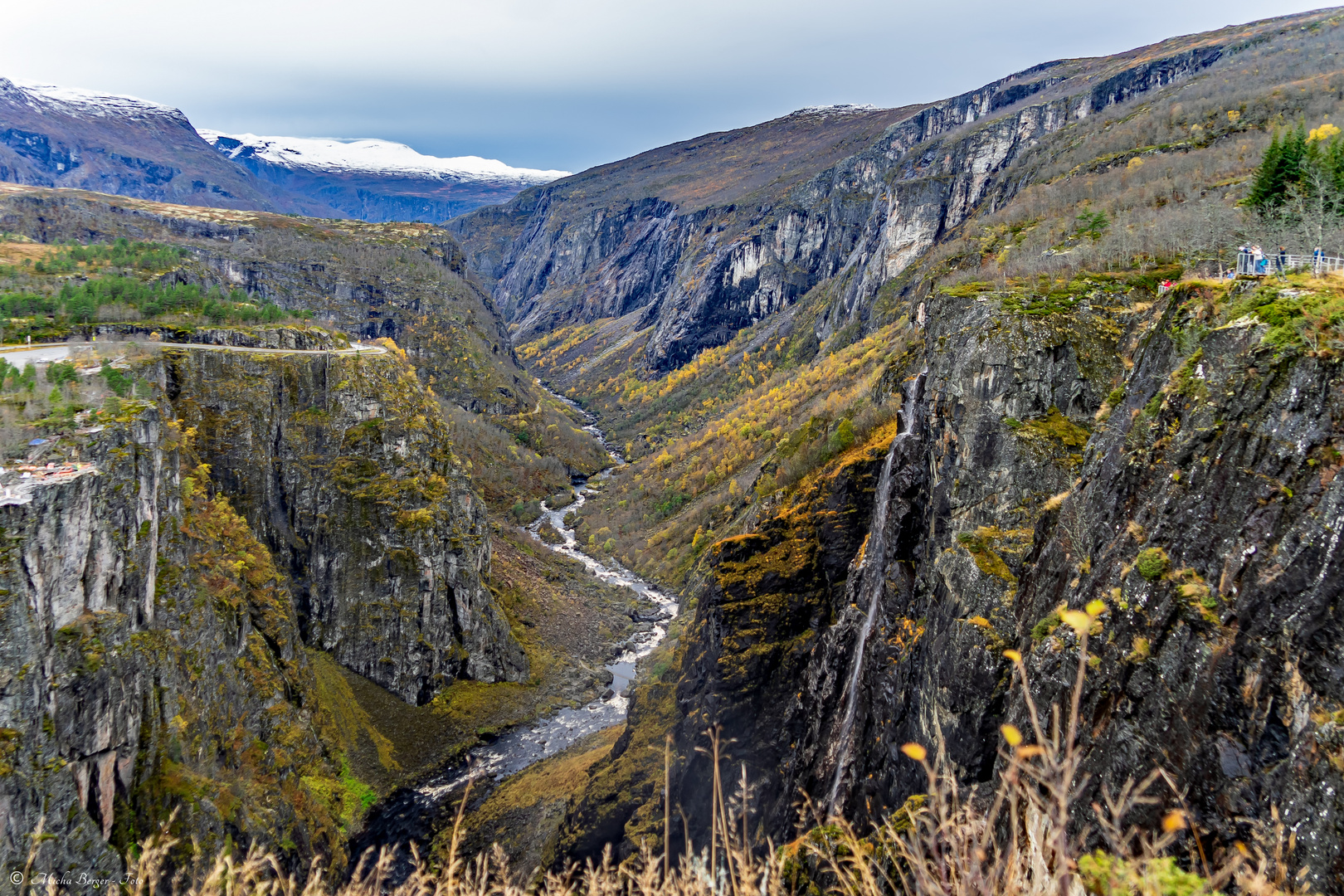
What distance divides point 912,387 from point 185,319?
54798mm

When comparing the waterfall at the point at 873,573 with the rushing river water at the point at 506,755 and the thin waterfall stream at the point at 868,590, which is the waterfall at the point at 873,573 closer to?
the thin waterfall stream at the point at 868,590

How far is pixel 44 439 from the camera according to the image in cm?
2652

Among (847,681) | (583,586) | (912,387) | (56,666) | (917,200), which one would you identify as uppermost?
(917,200)

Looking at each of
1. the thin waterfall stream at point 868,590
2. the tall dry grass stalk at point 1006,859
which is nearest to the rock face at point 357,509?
the thin waterfall stream at point 868,590

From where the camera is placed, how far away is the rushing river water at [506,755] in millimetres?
43094

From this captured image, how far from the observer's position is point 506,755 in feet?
172

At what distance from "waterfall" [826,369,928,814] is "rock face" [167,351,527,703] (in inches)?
1520

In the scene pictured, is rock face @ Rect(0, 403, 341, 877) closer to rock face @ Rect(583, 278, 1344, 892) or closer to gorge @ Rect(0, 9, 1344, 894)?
gorge @ Rect(0, 9, 1344, 894)

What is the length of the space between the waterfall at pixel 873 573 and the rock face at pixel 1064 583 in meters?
0.20

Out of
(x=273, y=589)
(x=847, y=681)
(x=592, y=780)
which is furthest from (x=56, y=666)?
(x=847, y=681)

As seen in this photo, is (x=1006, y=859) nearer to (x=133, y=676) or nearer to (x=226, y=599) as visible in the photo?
(x=133, y=676)

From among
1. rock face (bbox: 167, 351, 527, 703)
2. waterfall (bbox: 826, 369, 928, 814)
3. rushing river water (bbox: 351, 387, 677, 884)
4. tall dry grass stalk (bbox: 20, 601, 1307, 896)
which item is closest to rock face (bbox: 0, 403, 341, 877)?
rushing river water (bbox: 351, 387, 677, 884)

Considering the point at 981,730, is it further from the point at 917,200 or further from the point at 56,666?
the point at 917,200

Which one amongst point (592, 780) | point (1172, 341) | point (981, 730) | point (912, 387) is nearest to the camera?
point (1172, 341)
